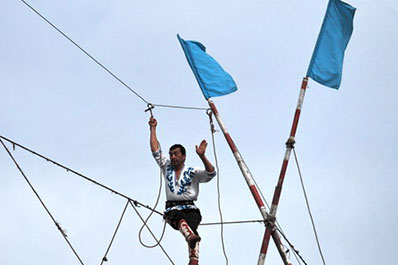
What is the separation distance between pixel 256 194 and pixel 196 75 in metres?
2.31

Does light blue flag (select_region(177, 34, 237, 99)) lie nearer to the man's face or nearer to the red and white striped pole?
the red and white striped pole

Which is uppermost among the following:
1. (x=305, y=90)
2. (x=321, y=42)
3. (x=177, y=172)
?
(x=321, y=42)

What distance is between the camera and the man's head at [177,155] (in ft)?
28.4

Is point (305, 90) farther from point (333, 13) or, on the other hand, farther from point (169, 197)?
point (169, 197)

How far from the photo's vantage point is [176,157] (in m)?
8.66

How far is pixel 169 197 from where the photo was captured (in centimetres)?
863

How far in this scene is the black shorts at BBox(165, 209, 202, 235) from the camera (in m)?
8.44

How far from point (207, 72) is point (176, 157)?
2.17 m

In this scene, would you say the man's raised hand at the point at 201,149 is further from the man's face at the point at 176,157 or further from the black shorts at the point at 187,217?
the black shorts at the point at 187,217

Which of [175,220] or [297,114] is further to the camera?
[297,114]

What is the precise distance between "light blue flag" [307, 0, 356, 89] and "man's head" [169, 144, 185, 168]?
2419 mm

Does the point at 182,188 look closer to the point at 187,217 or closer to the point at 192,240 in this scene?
the point at 187,217

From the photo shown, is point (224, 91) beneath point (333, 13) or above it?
beneath

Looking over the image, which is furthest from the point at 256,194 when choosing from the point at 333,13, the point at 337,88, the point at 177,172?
the point at 333,13
